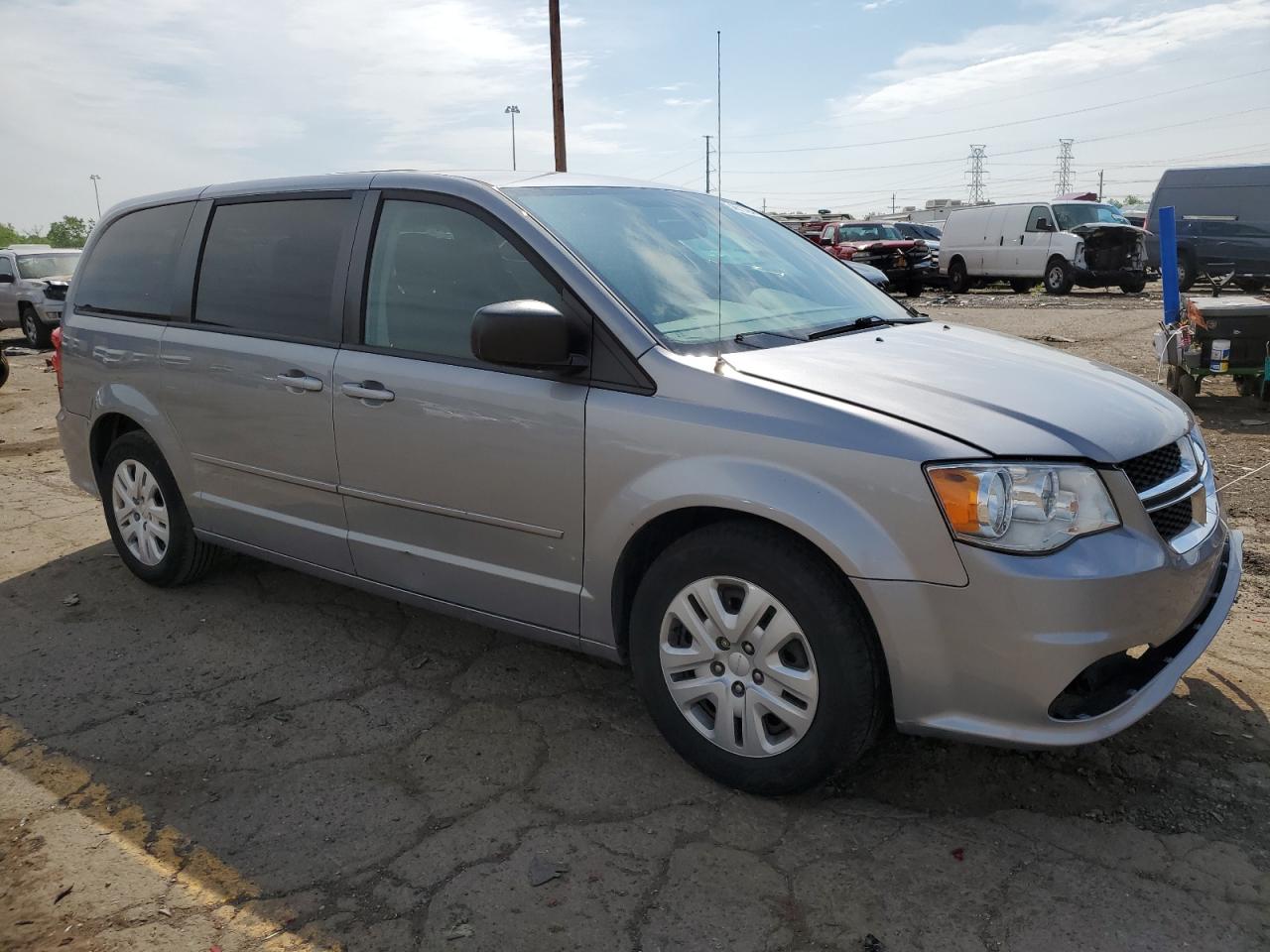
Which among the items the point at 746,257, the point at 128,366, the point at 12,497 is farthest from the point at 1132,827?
the point at 12,497

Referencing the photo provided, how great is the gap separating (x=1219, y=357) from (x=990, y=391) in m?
5.80

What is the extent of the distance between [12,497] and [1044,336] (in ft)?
37.0

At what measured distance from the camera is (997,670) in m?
2.45

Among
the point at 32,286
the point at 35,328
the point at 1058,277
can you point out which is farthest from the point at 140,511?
the point at 1058,277

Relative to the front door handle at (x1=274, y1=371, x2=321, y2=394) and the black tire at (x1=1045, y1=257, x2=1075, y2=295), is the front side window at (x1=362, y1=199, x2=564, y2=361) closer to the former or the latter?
the front door handle at (x1=274, y1=371, x2=321, y2=394)

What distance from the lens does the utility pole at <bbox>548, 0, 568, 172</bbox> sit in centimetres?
1972

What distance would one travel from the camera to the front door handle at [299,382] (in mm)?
3625

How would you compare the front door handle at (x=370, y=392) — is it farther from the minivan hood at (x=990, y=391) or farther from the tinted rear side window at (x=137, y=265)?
the tinted rear side window at (x=137, y=265)

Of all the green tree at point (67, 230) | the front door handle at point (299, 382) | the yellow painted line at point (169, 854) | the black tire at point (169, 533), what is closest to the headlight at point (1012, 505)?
the yellow painted line at point (169, 854)

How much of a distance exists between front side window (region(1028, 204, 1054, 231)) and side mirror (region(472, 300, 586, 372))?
2046 centimetres

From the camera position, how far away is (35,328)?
16828 millimetres

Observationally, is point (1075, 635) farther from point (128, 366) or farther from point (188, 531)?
point (128, 366)

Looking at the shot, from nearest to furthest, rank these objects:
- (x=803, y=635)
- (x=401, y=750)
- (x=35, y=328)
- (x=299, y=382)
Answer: (x=803, y=635), (x=401, y=750), (x=299, y=382), (x=35, y=328)

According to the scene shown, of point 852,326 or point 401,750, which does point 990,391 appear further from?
point 401,750
